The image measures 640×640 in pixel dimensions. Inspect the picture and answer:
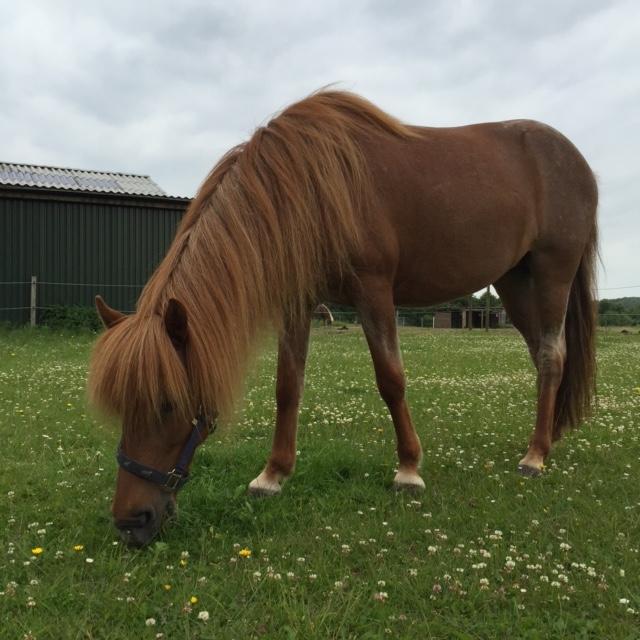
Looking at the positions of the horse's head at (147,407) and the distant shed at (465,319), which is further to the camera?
the distant shed at (465,319)

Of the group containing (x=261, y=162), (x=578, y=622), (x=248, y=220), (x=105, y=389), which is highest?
(x=261, y=162)

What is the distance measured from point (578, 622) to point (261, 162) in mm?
2847

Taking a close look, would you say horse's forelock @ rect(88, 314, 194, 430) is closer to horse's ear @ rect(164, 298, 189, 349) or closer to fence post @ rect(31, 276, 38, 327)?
horse's ear @ rect(164, 298, 189, 349)

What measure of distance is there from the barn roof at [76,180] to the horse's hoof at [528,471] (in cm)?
1804

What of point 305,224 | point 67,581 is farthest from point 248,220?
point 67,581

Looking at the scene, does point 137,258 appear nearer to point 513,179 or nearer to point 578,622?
point 513,179

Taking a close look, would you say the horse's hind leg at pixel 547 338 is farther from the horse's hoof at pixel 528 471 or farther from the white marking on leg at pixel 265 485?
the white marking on leg at pixel 265 485

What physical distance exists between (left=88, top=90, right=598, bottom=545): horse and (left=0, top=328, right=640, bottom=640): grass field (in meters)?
0.30

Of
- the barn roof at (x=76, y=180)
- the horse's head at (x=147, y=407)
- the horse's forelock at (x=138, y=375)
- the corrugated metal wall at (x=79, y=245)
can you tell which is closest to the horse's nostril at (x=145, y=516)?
the horse's head at (x=147, y=407)

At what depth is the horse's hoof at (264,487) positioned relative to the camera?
397 cm

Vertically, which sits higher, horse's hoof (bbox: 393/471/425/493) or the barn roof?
the barn roof

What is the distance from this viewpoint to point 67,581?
2670 mm

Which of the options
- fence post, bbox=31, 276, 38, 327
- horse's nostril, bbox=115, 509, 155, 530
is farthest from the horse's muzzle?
fence post, bbox=31, 276, 38, 327

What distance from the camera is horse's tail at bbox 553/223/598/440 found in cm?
526
